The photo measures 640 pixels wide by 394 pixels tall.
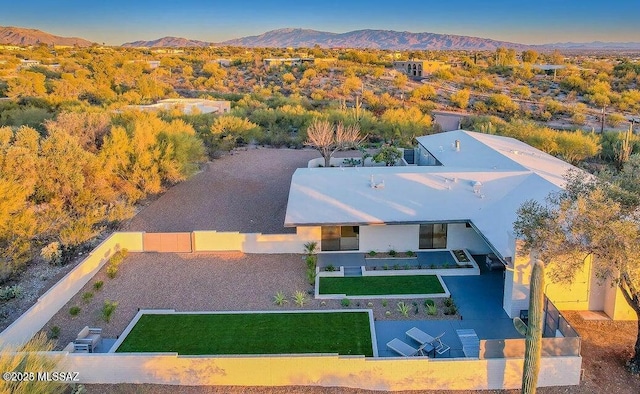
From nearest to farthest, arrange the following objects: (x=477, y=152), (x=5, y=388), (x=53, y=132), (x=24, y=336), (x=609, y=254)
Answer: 1. (x=5, y=388)
2. (x=609, y=254)
3. (x=24, y=336)
4. (x=53, y=132)
5. (x=477, y=152)

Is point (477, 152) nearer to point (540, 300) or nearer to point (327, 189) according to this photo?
point (327, 189)

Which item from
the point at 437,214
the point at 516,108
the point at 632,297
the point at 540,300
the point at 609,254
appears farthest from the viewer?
the point at 516,108

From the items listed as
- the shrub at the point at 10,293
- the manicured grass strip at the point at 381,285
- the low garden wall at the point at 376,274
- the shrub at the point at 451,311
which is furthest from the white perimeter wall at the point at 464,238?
the shrub at the point at 10,293

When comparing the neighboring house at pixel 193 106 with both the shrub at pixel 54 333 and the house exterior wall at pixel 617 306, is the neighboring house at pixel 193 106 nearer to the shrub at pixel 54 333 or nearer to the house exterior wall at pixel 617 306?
the shrub at pixel 54 333

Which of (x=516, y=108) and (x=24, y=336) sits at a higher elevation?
(x=516, y=108)

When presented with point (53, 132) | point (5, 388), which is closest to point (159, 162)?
point (53, 132)

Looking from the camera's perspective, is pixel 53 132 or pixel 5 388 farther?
pixel 53 132

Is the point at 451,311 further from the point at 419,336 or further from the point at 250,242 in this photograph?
the point at 250,242

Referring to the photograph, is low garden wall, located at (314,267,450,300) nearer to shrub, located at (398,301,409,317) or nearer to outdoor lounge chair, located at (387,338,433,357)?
shrub, located at (398,301,409,317)

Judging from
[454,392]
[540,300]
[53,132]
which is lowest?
[454,392]
